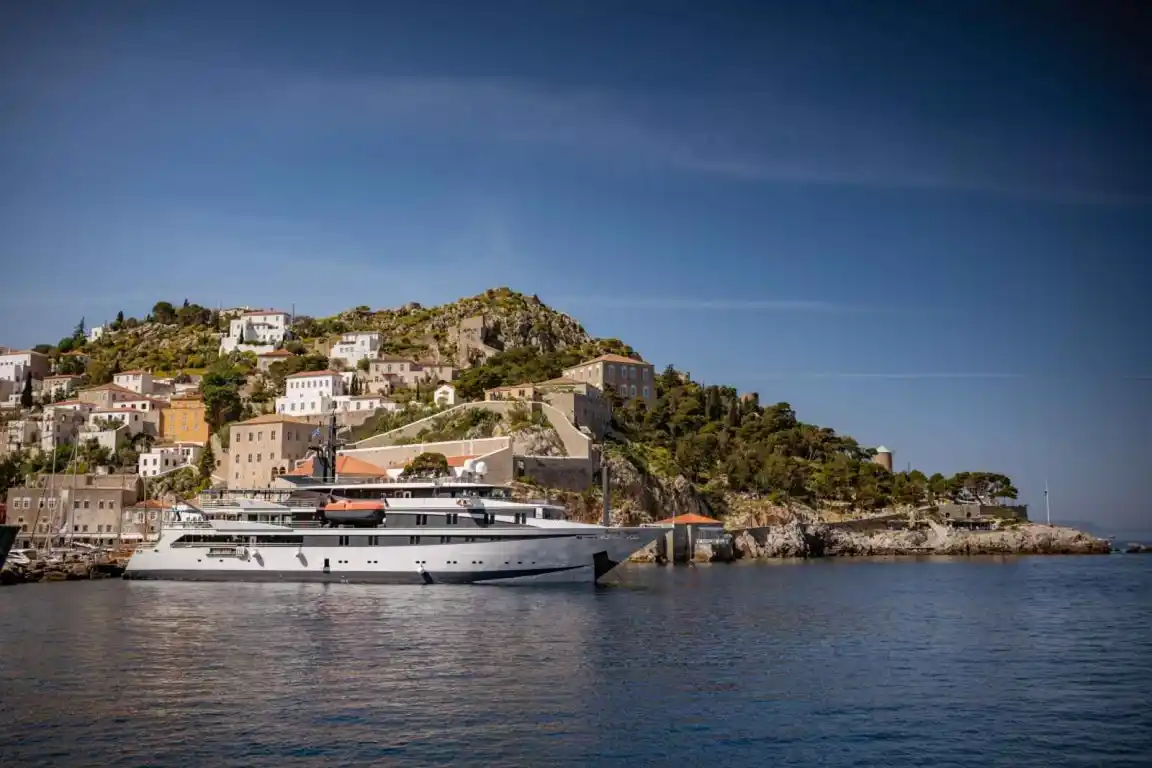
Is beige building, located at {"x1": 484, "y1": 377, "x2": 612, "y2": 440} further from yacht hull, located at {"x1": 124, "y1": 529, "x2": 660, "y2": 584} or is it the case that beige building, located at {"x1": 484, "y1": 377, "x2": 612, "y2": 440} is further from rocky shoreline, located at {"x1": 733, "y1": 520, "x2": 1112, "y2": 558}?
yacht hull, located at {"x1": 124, "y1": 529, "x2": 660, "y2": 584}

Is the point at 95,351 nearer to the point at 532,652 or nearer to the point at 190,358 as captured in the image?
the point at 190,358

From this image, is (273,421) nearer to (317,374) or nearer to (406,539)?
(317,374)

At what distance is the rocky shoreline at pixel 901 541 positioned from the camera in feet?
228

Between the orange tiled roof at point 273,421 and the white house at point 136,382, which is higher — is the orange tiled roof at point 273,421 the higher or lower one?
the lower one

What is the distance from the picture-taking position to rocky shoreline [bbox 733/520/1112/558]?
228ft

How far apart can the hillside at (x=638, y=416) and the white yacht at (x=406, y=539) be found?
70.2ft

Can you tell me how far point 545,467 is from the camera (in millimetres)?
62062

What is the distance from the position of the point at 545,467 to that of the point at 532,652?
123 feet

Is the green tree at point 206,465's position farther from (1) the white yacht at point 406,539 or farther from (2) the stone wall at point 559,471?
(1) the white yacht at point 406,539

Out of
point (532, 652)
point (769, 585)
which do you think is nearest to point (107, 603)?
point (532, 652)

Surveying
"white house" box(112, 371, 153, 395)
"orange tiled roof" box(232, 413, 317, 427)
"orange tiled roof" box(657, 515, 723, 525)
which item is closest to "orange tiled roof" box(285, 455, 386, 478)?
"orange tiled roof" box(232, 413, 317, 427)

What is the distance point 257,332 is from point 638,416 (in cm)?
4339

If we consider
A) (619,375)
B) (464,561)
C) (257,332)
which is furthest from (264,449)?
(257,332)

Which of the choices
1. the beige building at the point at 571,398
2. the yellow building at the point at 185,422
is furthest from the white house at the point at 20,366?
the beige building at the point at 571,398
